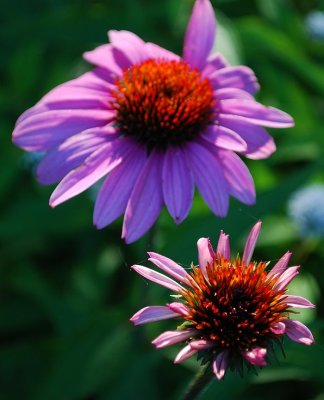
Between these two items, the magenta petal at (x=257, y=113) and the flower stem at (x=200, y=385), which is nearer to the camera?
the flower stem at (x=200, y=385)

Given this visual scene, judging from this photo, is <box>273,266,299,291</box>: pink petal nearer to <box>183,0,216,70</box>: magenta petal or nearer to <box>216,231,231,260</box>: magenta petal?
<box>216,231,231,260</box>: magenta petal

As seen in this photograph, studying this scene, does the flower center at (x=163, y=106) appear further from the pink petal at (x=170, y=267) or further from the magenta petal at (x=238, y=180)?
the pink petal at (x=170, y=267)

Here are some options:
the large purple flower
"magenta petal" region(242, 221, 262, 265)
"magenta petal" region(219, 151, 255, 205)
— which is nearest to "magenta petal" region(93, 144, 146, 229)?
the large purple flower

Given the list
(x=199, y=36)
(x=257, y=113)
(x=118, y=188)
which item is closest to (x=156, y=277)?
(x=118, y=188)

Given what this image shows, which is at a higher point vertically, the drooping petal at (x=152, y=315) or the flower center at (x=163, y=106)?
the flower center at (x=163, y=106)

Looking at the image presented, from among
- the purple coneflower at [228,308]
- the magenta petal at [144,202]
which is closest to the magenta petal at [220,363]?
the purple coneflower at [228,308]

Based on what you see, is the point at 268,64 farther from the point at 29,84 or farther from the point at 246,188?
the point at 246,188

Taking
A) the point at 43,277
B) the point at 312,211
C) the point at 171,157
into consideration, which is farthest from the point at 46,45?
the point at 171,157
